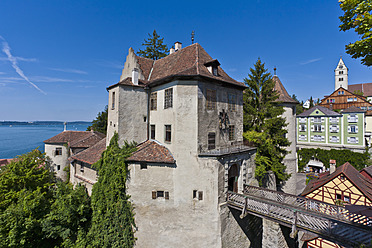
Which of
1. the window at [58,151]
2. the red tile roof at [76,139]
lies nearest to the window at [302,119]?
the red tile roof at [76,139]

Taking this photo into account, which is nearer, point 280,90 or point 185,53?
point 185,53

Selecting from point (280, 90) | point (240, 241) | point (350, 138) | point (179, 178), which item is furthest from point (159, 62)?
point (350, 138)

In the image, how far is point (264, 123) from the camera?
21578mm

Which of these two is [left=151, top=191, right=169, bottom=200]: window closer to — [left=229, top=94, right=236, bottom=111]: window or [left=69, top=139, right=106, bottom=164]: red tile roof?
[left=69, top=139, right=106, bottom=164]: red tile roof

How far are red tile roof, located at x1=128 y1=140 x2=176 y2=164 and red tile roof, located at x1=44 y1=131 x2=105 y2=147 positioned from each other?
1471 centimetres

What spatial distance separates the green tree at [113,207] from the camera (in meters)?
16.1

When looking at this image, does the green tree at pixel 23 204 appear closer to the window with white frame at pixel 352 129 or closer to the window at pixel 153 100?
the window at pixel 153 100

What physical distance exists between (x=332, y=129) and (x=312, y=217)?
138 feet

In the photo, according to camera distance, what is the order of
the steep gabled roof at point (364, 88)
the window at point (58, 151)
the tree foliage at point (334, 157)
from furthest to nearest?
the steep gabled roof at point (364, 88), the tree foliage at point (334, 157), the window at point (58, 151)

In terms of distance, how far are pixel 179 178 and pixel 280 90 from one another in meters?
20.8

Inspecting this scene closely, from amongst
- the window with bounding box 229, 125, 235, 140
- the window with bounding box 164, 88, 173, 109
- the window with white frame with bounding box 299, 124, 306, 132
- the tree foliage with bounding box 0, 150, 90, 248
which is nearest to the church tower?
the window with white frame with bounding box 299, 124, 306, 132

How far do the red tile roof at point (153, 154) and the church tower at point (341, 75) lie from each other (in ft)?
284

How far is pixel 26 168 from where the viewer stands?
22.9 m

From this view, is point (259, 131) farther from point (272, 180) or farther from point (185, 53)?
point (185, 53)
